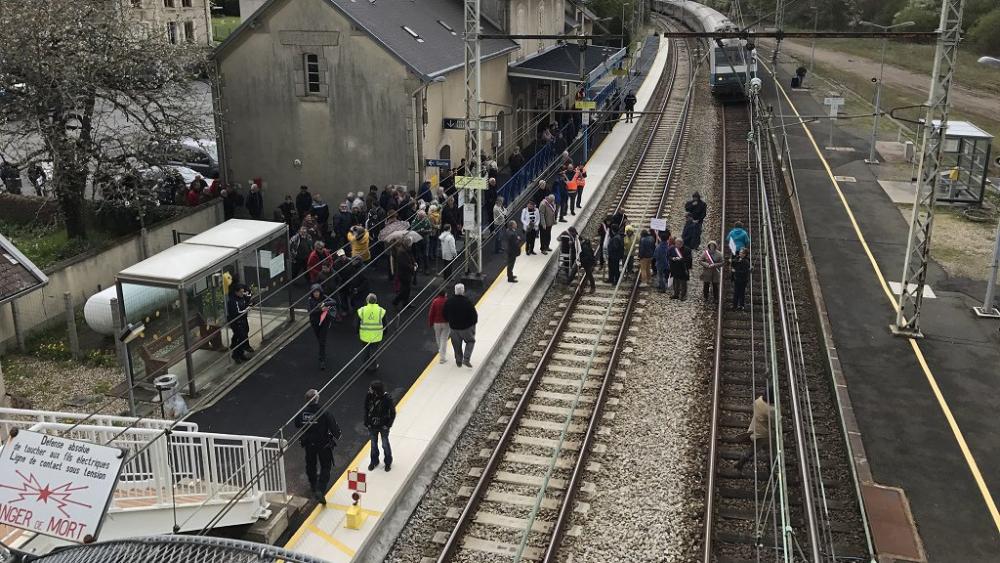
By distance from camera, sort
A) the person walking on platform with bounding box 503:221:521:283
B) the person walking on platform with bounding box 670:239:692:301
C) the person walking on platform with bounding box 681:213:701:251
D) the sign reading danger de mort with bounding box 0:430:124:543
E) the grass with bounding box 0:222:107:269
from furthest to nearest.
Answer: the person walking on platform with bounding box 681:213:701:251 → the grass with bounding box 0:222:107:269 → the person walking on platform with bounding box 503:221:521:283 → the person walking on platform with bounding box 670:239:692:301 → the sign reading danger de mort with bounding box 0:430:124:543

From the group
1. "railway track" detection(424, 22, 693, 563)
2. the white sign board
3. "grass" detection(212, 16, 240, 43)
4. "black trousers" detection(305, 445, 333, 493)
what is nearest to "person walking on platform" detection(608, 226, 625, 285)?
"railway track" detection(424, 22, 693, 563)

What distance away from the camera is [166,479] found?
10.2m

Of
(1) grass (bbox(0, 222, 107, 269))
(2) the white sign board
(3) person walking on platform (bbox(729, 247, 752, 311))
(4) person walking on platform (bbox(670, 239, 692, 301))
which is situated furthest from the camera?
(1) grass (bbox(0, 222, 107, 269))

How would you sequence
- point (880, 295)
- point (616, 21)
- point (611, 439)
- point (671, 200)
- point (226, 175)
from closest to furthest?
point (611, 439) < point (880, 295) < point (226, 175) < point (671, 200) < point (616, 21)

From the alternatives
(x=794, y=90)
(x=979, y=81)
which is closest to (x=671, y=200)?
(x=794, y=90)

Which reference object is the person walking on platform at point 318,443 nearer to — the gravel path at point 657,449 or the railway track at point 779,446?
the gravel path at point 657,449

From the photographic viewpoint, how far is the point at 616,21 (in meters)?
63.3

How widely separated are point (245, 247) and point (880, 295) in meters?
13.6

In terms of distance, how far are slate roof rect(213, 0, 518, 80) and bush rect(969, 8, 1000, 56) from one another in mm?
40446

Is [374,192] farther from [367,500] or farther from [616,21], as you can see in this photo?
[616,21]

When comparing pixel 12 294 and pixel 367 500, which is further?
pixel 12 294

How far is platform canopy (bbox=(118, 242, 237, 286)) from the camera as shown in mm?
14812

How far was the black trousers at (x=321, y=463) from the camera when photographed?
1179 cm

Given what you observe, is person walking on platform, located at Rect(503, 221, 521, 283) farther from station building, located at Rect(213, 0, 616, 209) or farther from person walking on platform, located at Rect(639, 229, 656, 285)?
station building, located at Rect(213, 0, 616, 209)
